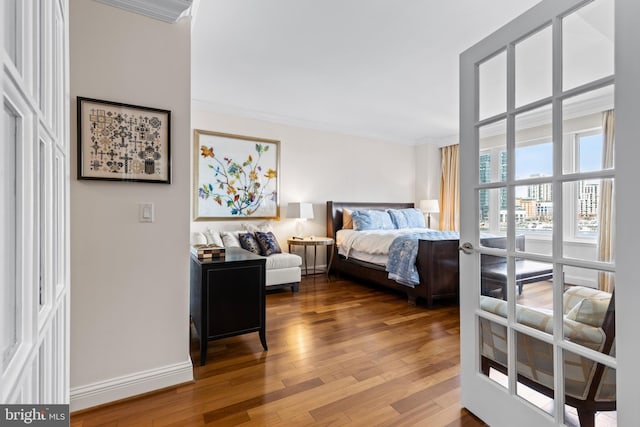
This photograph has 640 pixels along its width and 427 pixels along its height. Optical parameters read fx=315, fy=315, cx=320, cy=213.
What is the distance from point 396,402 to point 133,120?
→ 2232 millimetres

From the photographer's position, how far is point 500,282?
157 cm

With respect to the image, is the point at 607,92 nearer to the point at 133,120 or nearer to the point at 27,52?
the point at 27,52

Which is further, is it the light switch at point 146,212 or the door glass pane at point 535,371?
the light switch at point 146,212

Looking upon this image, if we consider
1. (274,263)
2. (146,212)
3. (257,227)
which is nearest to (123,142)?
(146,212)

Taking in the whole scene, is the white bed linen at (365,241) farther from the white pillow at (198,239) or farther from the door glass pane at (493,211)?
the door glass pane at (493,211)

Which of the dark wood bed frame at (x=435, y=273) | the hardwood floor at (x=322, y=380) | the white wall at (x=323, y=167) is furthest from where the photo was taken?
the white wall at (x=323, y=167)

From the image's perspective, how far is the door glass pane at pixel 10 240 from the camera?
487mm

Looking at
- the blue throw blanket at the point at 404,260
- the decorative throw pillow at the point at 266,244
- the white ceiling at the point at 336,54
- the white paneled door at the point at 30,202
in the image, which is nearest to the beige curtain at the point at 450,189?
the white ceiling at the point at 336,54

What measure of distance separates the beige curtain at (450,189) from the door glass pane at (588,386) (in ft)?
16.8

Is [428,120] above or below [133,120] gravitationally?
above

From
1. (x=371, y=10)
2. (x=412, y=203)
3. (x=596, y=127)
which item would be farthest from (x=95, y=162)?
(x=412, y=203)

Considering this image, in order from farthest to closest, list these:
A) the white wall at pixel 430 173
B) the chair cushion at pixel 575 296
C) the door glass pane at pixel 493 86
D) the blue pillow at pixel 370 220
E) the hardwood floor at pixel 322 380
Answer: the white wall at pixel 430 173
the blue pillow at pixel 370 220
the hardwood floor at pixel 322 380
the door glass pane at pixel 493 86
the chair cushion at pixel 575 296

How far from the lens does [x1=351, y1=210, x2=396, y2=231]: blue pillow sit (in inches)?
203

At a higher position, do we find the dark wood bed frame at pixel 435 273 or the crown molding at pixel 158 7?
the crown molding at pixel 158 7
